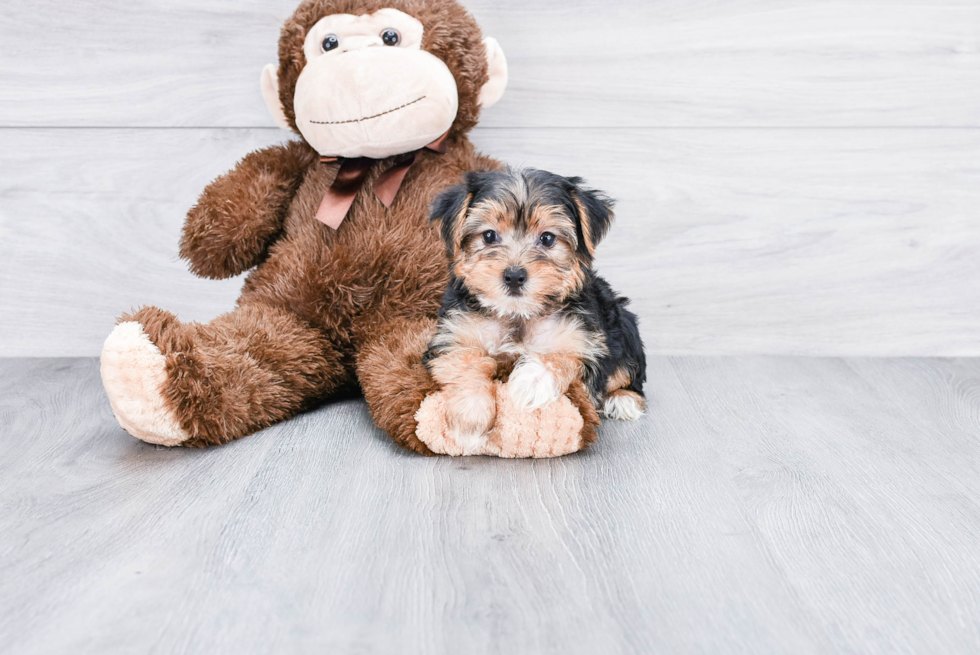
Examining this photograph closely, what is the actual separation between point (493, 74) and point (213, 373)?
1.29 metres

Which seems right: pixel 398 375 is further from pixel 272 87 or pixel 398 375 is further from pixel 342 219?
pixel 272 87

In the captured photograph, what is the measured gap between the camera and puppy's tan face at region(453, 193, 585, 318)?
1944 millimetres

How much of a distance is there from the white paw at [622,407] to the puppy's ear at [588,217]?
564 mm

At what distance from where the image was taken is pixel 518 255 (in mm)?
1981

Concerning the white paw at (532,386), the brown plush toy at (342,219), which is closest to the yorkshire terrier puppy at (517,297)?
the white paw at (532,386)

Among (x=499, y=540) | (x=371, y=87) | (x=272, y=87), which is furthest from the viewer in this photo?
(x=272, y=87)

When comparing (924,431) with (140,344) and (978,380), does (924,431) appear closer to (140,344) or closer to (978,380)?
(978,380)

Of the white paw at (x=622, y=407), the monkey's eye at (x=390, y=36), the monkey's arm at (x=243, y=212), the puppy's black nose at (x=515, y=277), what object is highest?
the monkey's eye at (x=390, y=36)

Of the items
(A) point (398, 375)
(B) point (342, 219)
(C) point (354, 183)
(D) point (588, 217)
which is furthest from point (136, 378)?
(D) point (588, 217)

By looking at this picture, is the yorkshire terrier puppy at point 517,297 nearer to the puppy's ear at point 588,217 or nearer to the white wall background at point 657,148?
the puppy's ear at point 588,217

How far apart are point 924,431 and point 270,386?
6.18 ft

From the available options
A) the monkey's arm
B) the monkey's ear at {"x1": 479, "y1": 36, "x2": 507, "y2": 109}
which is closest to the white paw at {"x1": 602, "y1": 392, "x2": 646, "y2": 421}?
the monkey's ear at {"x1": 479, "y1": 36, "x2": 507, "y2": 109}

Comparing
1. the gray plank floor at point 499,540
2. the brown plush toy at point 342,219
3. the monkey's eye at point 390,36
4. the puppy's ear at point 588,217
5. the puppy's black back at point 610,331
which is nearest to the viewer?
the gray plank floor at point 499,540

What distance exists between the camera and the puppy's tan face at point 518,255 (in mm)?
1944
